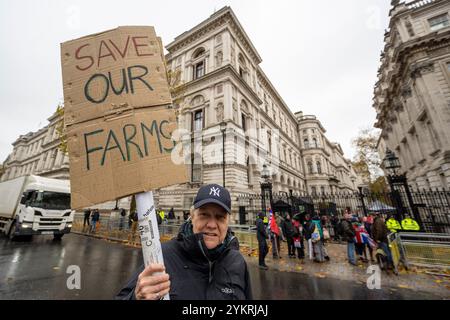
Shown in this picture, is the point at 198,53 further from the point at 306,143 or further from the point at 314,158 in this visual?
the point at 314,158

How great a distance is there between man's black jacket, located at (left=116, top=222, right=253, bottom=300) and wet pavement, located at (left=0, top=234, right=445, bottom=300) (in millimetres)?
3851

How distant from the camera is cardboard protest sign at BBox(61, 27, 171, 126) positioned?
1.39m

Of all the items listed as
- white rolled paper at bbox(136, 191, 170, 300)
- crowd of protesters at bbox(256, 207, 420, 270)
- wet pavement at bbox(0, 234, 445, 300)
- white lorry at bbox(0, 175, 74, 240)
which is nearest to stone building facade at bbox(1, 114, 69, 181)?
white lorry at bbox(0, 175, 74, 240)

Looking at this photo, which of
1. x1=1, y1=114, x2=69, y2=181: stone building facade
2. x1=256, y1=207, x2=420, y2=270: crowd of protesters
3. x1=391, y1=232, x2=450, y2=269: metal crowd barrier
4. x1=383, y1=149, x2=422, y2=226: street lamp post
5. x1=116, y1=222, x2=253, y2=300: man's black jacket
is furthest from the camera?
x1=1, y1=114, x2=69, y2=181: stone building facade

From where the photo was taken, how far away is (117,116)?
1356 millimetres

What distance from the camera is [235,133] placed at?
19.9 metres

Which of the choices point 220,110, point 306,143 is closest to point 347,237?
point 220,110

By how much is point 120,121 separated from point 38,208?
13.9 m

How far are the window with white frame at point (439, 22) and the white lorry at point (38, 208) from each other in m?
35.8

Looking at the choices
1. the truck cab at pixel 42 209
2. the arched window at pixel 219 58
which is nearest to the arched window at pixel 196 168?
the truck cab at pixel 42 209

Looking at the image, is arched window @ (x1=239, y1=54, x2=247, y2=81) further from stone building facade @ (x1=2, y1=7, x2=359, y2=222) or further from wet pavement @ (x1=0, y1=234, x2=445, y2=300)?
wet pavement @ (x1=0, y1=234, x2=445, y2=300)

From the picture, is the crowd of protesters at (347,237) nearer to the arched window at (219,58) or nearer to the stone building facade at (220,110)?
the stone building facade at (220,110)

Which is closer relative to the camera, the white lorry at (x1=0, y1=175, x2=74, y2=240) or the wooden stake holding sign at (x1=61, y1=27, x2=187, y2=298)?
the wooden stake holding sign at (x1=61, y1=27, x2=187, y2=298)
